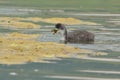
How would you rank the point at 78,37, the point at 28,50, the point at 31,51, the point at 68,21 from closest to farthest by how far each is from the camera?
the point at 31,51 < the point at 28,50 < the point at 78,37 < the point at 68,21

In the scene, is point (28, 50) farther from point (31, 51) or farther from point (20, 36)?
point (20, 36)

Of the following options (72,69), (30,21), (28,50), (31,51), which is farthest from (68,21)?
(72,69)

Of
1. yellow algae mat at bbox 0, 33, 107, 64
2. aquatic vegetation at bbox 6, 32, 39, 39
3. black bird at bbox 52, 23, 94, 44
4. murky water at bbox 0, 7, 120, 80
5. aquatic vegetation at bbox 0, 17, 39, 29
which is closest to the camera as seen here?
murky water at bbox 0, 7, 120, 80

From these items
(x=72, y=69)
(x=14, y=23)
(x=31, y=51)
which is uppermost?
(x=31, y=51)

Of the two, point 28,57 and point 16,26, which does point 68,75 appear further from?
point 16,26

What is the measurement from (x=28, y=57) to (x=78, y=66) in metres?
1.80

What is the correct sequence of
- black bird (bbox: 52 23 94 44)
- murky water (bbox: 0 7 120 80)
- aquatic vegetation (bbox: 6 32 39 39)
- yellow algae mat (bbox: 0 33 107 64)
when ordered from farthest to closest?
black bird (bbox: 52 23 94 44) < aquatic vegetation (bbox: 6 32 39 39) < yellow algae mat (bbox: 0 33 107 64) < murky water (bbox: 0 7 120 80)

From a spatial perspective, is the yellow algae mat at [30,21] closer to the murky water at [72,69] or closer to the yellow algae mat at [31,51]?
the yellow algae mat at [31,51]

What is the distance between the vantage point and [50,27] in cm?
3028

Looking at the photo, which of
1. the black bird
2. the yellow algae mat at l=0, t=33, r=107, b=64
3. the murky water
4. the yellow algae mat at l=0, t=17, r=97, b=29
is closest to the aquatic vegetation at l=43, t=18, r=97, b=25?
the yellow algae mat at l=0, t=17, r=97, b=29

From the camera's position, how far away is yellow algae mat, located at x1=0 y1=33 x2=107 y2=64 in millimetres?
20528

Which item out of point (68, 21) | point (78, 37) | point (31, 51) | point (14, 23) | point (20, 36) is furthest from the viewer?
point (68, 21)

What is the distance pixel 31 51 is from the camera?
71.9 ft

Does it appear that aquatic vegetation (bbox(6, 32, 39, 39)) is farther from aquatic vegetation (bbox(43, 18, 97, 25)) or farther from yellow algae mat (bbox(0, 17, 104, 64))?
aquatic vegetation (bbox(43, 18, 97, 25))
